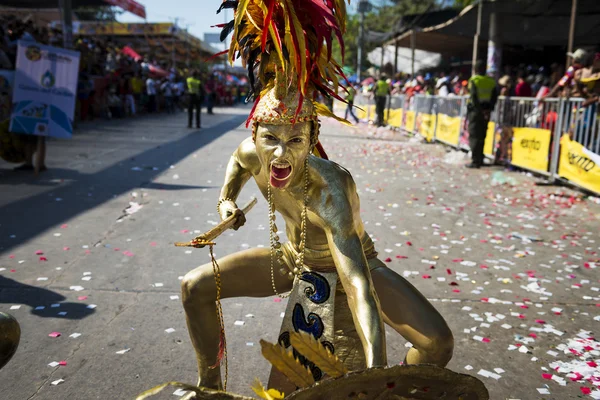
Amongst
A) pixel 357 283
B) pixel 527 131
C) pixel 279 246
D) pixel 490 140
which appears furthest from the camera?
pixel 490 140

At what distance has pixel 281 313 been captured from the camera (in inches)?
153

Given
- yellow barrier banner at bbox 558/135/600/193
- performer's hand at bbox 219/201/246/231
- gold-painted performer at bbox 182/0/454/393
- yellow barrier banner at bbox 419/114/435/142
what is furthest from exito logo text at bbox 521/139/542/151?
performer's hand at bbox 219/201/246/231

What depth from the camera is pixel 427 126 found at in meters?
17.0

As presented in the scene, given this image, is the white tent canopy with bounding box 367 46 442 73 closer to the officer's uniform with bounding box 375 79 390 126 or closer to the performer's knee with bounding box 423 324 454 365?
the officer's uniform with bounding box 375 79 390 126

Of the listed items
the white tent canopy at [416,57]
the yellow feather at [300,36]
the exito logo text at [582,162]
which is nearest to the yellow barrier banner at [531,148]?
the exito logo text at [582,162]

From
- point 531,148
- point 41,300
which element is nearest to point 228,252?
point 41,300

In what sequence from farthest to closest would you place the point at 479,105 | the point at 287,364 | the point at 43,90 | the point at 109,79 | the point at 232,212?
1. the point at 109,79
2. the point at 479,105
3. the point at 43,90
4. the point at 232,212
5. the point at 287,364

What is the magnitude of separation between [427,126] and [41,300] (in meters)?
14.6

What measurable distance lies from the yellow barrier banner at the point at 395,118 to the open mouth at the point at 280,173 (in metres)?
19.4

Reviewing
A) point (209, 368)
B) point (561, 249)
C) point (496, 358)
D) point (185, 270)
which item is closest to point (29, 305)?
point (185, 270)

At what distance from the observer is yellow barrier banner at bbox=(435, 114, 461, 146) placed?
14.0m

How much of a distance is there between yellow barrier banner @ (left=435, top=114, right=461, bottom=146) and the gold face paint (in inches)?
494

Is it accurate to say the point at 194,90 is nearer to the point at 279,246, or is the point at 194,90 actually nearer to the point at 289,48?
the point at 279,246

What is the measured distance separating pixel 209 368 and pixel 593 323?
9.18ft
